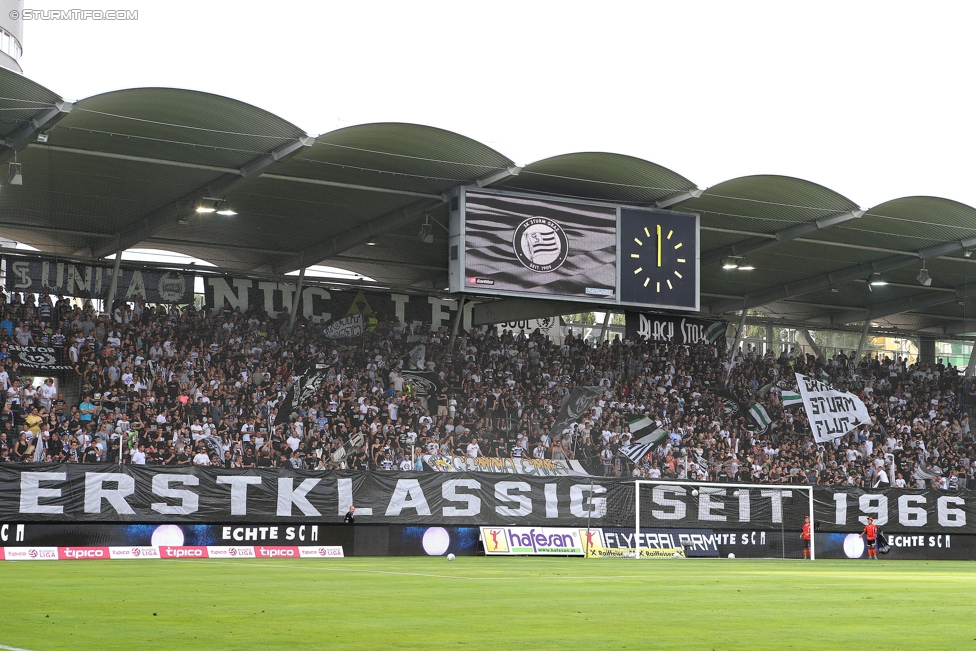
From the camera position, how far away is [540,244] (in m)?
32.8

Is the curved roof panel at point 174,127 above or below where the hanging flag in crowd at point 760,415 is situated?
above

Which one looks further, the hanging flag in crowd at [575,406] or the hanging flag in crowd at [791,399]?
the hanging flag in crowd at [791,399]

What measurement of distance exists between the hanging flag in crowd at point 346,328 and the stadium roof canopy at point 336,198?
183 centimetres

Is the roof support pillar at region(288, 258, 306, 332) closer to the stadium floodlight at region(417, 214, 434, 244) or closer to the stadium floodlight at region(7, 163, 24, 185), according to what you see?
the stadium floodlight at region(417, 214, 434, 244)

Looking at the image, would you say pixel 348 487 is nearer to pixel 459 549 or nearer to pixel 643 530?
pixel 459 549

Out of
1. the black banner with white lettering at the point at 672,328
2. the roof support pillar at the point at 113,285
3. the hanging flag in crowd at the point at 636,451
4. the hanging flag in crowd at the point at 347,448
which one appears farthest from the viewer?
the black banner with white lettering at the point at 672,328

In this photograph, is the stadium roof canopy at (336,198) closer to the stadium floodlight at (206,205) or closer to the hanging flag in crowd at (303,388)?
the stadium floodlight at (206,205)

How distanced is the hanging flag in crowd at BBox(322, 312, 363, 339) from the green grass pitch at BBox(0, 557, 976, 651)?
20.8 m

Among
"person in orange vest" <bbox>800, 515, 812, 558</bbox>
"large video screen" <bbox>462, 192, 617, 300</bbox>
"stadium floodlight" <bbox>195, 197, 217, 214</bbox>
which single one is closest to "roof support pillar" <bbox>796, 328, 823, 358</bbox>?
"person in orange vest" <bbox>800, 515, 812, 558</bbox>

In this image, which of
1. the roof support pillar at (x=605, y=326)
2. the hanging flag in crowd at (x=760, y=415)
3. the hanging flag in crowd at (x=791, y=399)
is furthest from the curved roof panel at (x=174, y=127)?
the hanging flag in crowd at (x=791, y=399)

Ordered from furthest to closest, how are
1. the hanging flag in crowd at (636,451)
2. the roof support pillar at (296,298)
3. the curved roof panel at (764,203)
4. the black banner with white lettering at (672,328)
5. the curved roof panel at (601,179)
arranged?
the black banner with white lettering at (672,328), the roof support pillar at (296,298), the hanging flag in crowd at (636,451), the curved roof panel at (764,203), the curved roof panel at (601,179)

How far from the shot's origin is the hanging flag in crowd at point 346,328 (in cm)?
4137

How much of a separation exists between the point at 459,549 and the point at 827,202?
14734 mm

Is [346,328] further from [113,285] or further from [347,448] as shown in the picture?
[347,448]
